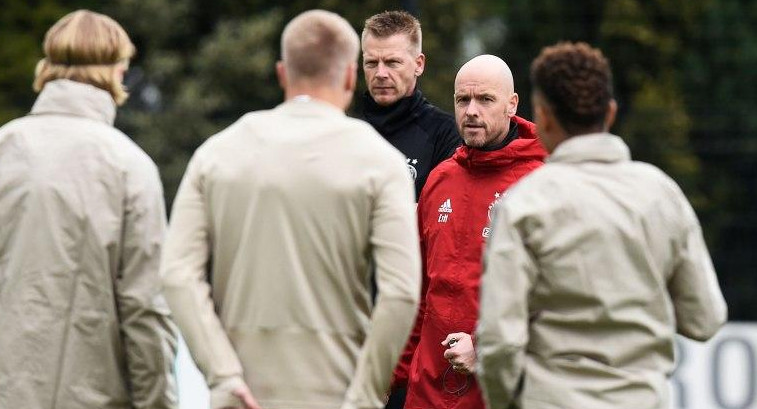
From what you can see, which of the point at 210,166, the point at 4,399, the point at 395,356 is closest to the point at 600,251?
the point at 395,356

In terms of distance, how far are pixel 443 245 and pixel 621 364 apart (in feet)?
4.85

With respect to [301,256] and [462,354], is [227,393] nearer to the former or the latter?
[301,256]

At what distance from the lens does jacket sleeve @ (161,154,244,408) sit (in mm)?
4758

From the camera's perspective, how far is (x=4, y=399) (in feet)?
17.4

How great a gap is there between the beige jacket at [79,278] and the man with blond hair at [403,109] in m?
1.53

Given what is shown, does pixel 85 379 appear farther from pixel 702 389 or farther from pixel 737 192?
pixel 737 192

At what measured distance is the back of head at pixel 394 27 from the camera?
6.72 meters

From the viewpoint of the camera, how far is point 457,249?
5988 mm

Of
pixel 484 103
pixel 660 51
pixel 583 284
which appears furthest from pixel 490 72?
pixel 660 51

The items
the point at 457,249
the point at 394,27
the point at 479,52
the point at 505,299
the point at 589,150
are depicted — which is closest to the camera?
the point at 505,299

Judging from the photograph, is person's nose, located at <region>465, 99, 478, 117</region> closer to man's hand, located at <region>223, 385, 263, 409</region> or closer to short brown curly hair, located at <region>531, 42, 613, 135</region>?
short brown curly hair, located at <region>531, 42, 613, 135</region>

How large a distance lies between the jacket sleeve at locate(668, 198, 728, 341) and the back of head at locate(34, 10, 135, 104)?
191 cm

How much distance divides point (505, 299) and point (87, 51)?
1.71 meters

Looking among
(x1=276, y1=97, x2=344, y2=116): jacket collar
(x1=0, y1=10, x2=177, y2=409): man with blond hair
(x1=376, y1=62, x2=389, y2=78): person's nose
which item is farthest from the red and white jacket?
(x1=276, y1=97, x2=344, y2=116): jacket collar
